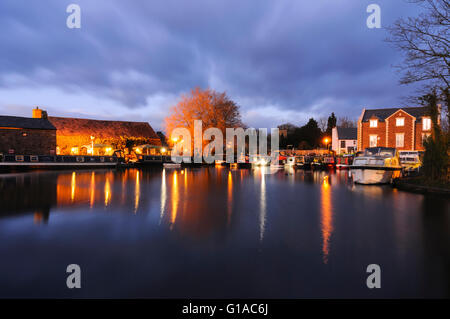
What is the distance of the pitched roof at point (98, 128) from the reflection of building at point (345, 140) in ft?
134

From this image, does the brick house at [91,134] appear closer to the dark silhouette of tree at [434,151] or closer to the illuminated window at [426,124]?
the dark silhouette of tree at [434,151]

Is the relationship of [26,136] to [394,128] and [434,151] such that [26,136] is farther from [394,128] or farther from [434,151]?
[394,128]

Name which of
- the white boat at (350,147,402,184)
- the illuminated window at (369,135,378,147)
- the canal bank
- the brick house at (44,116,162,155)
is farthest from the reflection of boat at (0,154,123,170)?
the illuminated window at (369,135,378,147)

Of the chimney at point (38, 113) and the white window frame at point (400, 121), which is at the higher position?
the chimney at point (38, 113)

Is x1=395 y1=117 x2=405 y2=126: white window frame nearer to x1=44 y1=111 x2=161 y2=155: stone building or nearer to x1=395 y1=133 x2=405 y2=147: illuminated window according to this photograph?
x1=395 y1=133 x2=405 y2=147: illuminated window

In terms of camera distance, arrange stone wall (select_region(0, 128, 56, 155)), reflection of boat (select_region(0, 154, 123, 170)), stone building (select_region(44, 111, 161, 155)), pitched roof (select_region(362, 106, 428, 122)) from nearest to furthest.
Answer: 1. reflection of boat (select_region(0, 154, 123, 170))
2. stone wall (select_region(0, 128, 56, 155))
3. pitched roof (select_region(362, 106, 428, 122))
4. stone building (select_region(44, 111, 161, 155))

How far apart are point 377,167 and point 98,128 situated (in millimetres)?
49400

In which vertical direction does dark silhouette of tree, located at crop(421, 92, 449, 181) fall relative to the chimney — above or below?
below

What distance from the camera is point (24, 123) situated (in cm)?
3491

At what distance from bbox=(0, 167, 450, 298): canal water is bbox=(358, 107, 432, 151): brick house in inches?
1543

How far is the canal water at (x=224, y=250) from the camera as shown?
3279 millimetres

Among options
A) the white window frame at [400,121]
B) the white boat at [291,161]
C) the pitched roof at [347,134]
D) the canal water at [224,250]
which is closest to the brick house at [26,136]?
the canal water at [224,250]

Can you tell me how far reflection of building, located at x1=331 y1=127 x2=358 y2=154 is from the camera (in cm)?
5655

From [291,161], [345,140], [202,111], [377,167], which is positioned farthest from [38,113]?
[345,140]
